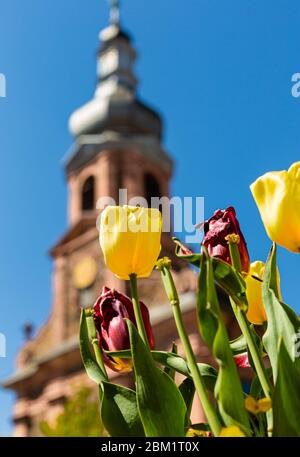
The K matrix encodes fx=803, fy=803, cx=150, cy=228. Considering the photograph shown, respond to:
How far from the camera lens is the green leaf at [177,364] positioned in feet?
2.64

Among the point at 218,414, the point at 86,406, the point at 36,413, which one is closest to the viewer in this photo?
the point at 218,414

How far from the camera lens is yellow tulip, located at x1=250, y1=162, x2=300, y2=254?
2.36ft

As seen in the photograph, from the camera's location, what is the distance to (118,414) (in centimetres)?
73

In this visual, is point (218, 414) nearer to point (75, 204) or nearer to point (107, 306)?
point (107, 306)

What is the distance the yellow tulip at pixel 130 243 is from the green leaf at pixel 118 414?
0.13 m

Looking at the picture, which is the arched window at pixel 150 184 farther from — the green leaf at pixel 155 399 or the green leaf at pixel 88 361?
the green leaf at pixel 155 399

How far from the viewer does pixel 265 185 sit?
2.43 feet

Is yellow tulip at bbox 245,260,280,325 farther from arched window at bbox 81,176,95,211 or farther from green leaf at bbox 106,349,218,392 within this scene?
arched window at bbox 81,176,95,211

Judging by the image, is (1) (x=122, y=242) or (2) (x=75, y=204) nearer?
(1) (x=122, y=242)
